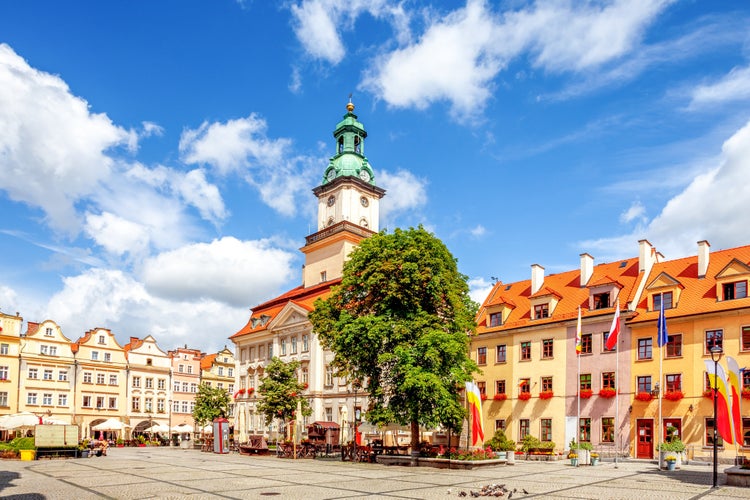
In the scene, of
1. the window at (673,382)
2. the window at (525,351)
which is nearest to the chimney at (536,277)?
the window at (525,351)

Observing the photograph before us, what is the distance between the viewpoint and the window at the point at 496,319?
5119cm

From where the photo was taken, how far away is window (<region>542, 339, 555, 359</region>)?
154 ft

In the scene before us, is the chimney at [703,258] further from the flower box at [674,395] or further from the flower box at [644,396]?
the flower box at [644,396]

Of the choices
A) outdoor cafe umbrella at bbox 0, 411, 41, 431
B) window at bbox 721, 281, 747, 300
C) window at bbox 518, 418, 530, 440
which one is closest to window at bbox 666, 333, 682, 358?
window at bbox 721, 281, 747, 300

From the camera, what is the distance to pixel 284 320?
64.2 metres

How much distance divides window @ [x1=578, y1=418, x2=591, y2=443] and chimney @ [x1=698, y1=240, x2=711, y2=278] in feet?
39.4

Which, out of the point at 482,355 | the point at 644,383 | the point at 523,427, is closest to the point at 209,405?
the point at 482,355

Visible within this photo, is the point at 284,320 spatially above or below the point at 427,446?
above

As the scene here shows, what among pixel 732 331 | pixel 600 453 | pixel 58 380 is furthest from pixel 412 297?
pixel 58 380

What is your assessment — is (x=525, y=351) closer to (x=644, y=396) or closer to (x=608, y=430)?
(x=608, y=430)

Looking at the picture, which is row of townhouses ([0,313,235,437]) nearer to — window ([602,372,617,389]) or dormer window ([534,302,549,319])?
dormer window ([534,302,549,319])

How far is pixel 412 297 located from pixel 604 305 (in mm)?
15150

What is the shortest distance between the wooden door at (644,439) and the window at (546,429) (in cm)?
626

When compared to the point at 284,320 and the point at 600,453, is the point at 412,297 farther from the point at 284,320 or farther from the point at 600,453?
the point at 284,320
